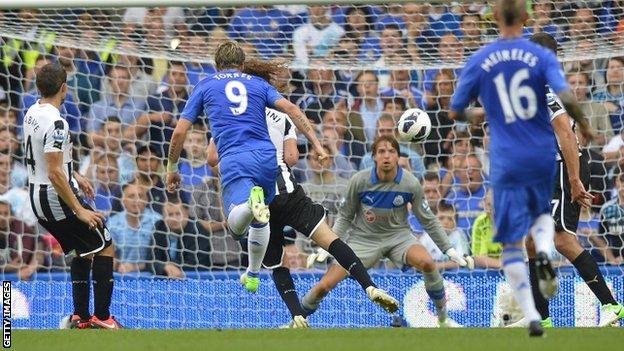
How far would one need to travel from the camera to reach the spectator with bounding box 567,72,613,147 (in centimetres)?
1411

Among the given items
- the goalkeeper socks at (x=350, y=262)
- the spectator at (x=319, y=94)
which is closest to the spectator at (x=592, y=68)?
the spectator at (x=319, y=94)

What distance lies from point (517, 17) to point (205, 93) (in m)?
2.93

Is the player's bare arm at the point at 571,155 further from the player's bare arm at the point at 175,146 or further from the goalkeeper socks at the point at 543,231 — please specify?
the player's bare arm at the point at 175,146

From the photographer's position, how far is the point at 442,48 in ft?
45.9

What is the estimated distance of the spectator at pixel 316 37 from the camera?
49.9 feet

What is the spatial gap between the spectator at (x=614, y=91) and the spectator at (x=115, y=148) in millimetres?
5138

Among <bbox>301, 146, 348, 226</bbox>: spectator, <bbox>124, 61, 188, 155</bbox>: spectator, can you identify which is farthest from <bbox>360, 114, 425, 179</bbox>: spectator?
<bbox>124, 61, 188, 155</bbox>: spectator

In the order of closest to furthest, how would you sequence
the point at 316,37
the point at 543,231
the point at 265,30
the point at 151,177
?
the point at 543,231 → the point at 151,177 → the point at 316,37 → the point at 265,30

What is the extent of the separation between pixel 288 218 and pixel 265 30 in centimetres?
504

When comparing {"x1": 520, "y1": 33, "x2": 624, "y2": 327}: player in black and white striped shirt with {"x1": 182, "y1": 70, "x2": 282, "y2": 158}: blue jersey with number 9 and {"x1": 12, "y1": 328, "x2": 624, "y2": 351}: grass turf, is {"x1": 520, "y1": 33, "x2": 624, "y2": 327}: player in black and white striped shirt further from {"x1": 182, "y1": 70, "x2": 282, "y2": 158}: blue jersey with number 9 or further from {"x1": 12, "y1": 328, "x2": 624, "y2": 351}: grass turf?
{"x1": 182, "y1": 70, "x2": 282, "y2": 158}: blue jersey with number 9

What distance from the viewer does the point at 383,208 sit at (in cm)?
1224

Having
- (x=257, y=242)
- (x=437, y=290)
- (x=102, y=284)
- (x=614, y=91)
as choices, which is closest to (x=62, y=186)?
(x=102, y=284)

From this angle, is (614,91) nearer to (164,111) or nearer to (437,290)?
(437,290)

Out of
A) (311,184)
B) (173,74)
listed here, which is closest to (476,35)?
(311,184)
